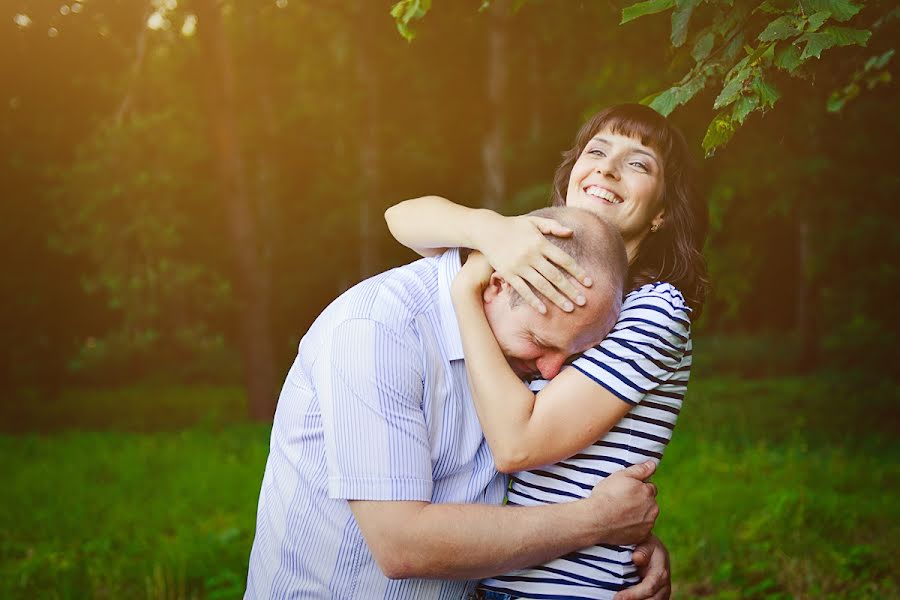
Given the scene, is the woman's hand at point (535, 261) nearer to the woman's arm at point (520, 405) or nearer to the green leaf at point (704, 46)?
the woman's arm at point (520, 405)

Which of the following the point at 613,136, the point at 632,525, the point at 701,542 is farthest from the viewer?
the point at 701,542

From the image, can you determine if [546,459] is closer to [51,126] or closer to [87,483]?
[87,483]

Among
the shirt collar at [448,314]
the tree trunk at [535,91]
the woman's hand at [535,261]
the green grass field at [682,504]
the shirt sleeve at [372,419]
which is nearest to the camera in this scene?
the shirt sleeve at [372,419]

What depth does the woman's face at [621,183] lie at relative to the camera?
272 centimetres

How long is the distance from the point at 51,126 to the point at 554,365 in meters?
12.2

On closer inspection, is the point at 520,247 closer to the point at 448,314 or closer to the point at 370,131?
the point at 448,314

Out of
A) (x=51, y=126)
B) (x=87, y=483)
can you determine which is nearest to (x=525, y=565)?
(x=87, y=483)

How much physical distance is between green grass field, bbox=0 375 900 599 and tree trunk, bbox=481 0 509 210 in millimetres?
5202

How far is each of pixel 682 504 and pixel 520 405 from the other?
4544 millimetres

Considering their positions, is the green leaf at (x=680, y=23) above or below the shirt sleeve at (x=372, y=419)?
above

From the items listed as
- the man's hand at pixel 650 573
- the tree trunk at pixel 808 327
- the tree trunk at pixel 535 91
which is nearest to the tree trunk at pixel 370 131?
Result: the tree trunk at pixel 535 91

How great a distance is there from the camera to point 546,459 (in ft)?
6.86

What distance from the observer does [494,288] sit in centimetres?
214

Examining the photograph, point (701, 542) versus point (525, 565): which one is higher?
point (525, 565)
